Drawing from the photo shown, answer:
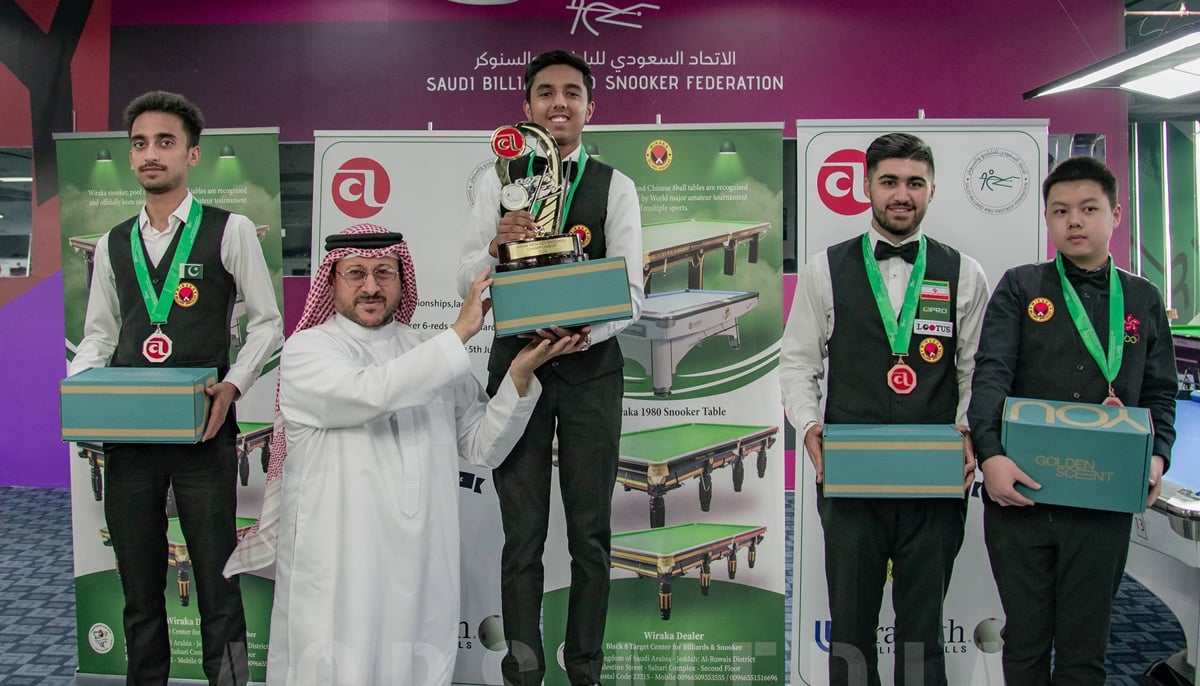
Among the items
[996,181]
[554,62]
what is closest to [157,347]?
[554,62]

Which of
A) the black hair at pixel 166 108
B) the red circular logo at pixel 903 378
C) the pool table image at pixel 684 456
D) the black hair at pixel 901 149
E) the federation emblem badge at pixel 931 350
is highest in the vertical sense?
the black hair at pixel 166 108

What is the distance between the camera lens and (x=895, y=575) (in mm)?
2480

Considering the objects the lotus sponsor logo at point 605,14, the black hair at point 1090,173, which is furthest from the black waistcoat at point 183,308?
the lotus sponsor logo at point 605,14

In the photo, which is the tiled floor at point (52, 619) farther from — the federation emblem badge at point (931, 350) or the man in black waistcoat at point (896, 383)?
the federation emblem badge at point (931, 350)

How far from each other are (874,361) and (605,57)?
3816 millimetres

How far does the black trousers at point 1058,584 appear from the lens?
2.25 metres

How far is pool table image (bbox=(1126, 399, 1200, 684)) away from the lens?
2.65 meters

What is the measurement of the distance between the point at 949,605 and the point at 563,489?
5.16ft

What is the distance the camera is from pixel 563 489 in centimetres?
254

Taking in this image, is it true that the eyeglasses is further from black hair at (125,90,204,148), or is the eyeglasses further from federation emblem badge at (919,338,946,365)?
federation emblem badge at (919,338,946,365)

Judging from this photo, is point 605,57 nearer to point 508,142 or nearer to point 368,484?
point 508,142

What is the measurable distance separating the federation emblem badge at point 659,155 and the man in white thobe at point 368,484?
1.20 meters

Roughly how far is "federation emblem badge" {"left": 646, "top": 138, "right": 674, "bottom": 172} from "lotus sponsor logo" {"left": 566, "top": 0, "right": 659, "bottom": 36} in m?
2.81

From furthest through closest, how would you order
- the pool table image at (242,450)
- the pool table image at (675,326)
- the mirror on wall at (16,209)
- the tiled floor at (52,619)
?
the mirror on wall at (16,209) → the tiled floor at (52,619) → the pool table image at (242,450) → the pool table image at (675,326)
